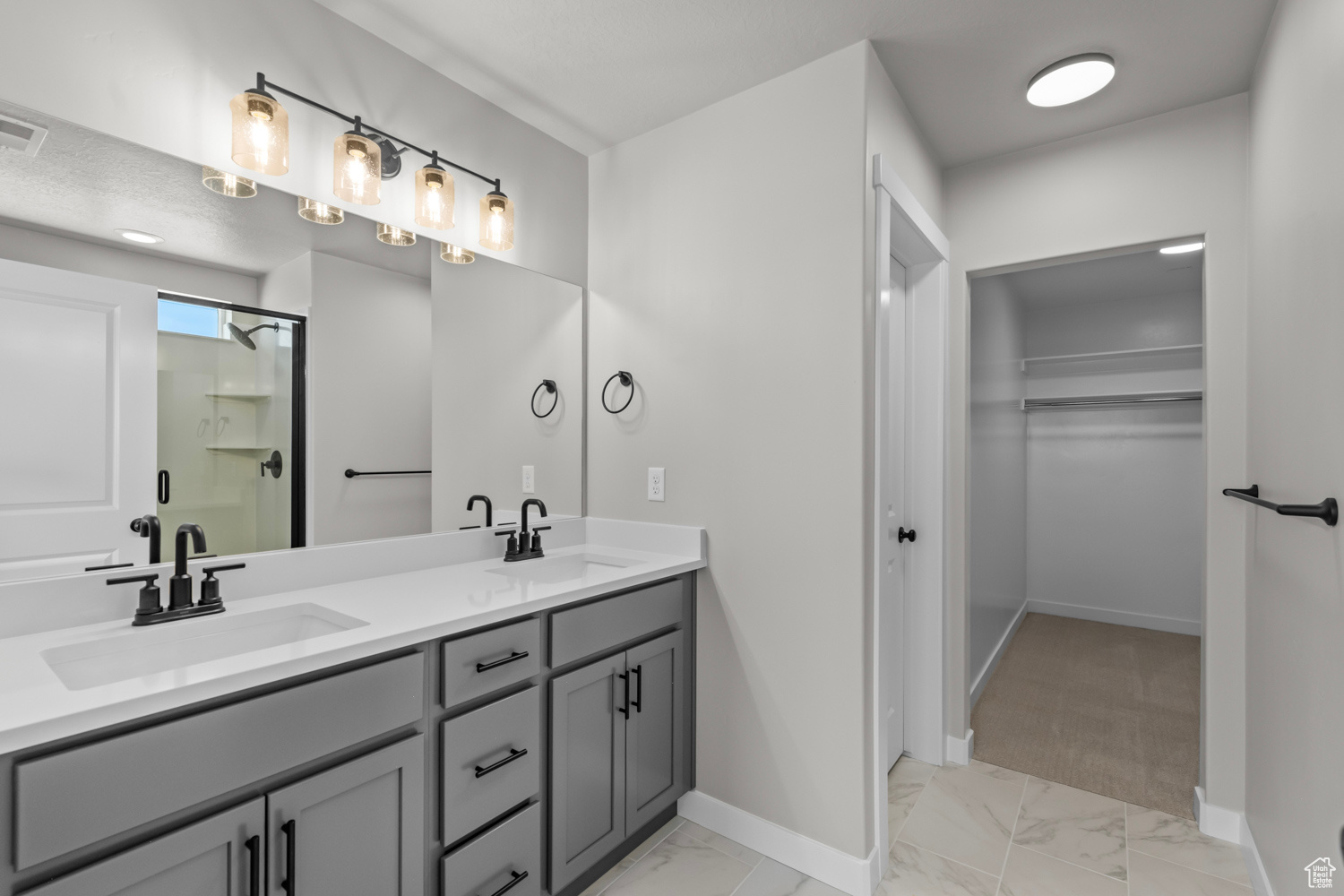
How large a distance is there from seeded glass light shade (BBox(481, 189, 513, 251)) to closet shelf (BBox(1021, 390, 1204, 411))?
3.99 metres

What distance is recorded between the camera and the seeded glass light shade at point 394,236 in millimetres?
1927

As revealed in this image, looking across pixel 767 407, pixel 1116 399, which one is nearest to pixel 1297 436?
pixel 767 407

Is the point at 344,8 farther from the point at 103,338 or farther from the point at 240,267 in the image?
the point at 103,338

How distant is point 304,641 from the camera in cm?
126

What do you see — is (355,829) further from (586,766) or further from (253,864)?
(586,766)

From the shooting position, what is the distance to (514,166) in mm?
2305

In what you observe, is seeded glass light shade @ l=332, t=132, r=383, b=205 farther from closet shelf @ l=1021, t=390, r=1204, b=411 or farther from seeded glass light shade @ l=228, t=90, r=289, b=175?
closet shelf @ l=1021, t=390, r=1204, b=411

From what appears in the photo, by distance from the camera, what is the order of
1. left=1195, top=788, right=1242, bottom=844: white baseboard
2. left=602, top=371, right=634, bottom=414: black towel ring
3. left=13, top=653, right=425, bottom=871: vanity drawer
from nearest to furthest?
left=13, top=653, right=425, bottom=871: vanity drawer → left=1195, top=788, right=1242, bottom=844: white baseboard → left=602, top=371, right=634, bottom=414: black towel ring

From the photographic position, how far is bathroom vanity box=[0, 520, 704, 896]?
37.6 inches

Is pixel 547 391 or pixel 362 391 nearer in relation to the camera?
pixel 362 391

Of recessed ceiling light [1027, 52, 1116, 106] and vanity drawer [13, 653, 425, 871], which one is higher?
recessed ceiling light [1027, 52, 1116, 106]

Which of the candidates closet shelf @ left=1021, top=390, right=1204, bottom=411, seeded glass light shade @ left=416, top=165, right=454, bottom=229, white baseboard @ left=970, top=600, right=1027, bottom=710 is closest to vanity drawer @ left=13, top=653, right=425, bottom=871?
seeded glass light shade @ left=416, top=165, right=454, bottom=229

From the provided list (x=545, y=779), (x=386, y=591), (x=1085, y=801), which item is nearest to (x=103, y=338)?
(x=386, y=591)

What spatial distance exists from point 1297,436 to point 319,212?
2.54 metres
